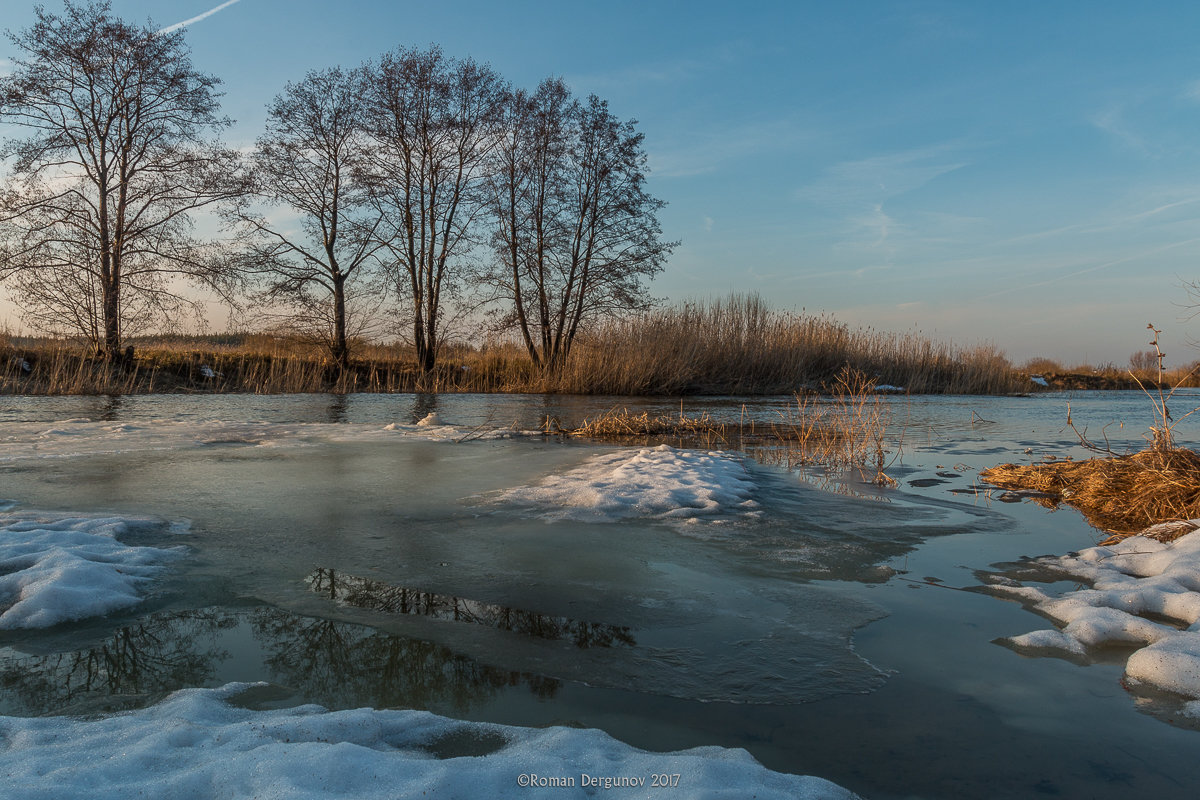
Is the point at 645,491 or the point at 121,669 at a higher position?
the point at 645,491

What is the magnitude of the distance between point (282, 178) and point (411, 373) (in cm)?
581

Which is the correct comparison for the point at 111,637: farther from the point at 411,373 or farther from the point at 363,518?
the point at 411,373

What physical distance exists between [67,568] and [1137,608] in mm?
4192

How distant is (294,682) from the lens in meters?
2.01

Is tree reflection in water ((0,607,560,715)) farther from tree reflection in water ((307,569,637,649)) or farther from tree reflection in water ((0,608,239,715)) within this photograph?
tree reflection in water ((307,569,637,649))

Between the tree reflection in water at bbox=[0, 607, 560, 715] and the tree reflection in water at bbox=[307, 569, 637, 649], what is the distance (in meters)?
0.24

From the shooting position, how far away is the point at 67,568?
8.89 feet

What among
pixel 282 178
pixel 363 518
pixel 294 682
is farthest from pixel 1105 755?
pixel 282 178

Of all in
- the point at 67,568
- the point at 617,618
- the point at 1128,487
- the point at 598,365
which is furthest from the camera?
the point at 598,365

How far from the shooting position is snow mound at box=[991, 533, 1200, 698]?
84.7 inches

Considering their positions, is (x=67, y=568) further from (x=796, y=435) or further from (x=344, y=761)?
(x=796, y=435)

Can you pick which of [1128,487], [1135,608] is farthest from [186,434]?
[1128,487]

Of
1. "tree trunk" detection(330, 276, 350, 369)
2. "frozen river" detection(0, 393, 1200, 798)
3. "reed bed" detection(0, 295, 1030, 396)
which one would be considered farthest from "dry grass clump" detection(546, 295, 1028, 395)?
"frozen river" detection(0, 393, 1200, 798)

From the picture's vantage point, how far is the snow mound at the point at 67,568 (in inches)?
Result: 96.3
